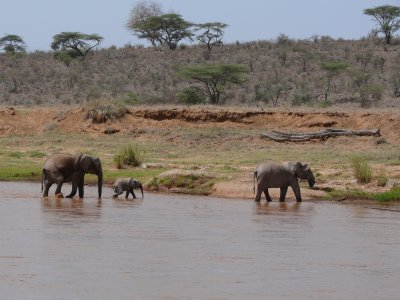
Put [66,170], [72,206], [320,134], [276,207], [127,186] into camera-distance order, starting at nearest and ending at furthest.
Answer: [72,206] → [276,207] → [66,170] → [127,186] → [320,134]

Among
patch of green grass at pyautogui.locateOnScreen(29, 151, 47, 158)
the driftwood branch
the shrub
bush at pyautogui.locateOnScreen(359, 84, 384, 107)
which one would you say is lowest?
patch of green grass at pyautogui.locateOnScreen(29, 151, 47, 158)

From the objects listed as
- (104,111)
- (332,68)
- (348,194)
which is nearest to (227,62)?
(332,68)

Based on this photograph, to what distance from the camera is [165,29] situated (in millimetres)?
75500

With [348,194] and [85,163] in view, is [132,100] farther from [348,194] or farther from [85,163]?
[348,194]

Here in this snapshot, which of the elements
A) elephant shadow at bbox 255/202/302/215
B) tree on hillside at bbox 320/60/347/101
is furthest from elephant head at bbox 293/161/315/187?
tree on hillside at bbox 320/60/347/101

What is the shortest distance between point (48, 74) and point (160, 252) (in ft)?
179

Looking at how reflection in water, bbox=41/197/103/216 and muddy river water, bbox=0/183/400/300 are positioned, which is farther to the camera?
reflection in water, bbox=41/197/103/216

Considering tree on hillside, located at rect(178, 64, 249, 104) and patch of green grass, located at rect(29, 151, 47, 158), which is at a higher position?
tree on hillside, located at rect(178, 64, 249, 104)

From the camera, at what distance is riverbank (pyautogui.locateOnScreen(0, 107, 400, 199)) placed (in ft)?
76.6

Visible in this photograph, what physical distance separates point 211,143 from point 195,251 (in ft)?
72.5

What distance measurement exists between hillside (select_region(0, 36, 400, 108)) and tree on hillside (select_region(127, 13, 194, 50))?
1617mm

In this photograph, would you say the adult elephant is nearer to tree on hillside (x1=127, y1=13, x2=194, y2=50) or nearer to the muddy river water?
the muddy river water

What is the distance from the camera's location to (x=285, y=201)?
2044cm

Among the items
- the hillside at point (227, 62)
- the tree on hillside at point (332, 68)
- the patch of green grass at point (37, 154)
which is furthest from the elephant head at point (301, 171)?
the tree on hillside at point (332, 68)
